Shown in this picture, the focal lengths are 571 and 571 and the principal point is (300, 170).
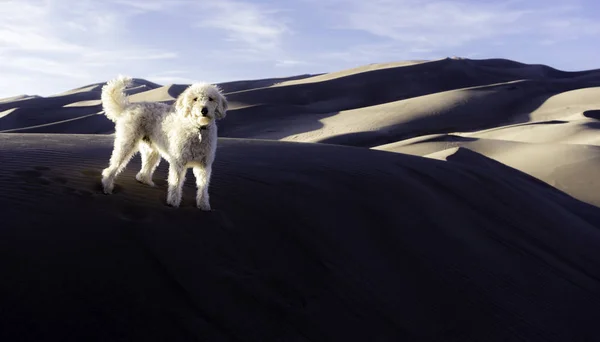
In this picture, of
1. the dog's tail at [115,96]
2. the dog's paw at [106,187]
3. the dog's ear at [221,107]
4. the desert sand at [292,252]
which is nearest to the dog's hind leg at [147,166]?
the desert sand at [292,252]

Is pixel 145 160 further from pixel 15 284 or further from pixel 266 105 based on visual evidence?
pixel 266 105

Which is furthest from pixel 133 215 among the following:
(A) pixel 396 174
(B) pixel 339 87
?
(B) pixel 339 87

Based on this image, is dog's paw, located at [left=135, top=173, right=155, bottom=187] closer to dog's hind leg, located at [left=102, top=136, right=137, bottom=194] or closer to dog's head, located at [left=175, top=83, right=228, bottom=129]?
dog's hind leg, located at [left=102, top=136, right=137, bottom=194]

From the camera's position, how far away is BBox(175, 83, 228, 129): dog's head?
176 inches

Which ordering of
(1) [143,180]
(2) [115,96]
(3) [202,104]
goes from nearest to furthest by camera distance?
(3) [202,104] < (2) [115,96] < (1) [143,180]

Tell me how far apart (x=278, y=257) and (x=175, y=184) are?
1036mm

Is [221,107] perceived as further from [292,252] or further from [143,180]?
[292,252]

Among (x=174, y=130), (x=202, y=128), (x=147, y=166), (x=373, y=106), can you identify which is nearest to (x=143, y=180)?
(x=147, y=166)

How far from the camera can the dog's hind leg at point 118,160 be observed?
4742 millimetres

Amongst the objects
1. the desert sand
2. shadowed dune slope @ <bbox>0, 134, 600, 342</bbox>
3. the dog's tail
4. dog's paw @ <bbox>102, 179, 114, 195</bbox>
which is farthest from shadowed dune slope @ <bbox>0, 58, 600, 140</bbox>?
dog's paw @ <bbox>102, 179, 114, 195</bbox>

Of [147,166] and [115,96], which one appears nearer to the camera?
[115,96]

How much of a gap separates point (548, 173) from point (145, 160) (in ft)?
33.2

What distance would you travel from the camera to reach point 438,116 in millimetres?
22984

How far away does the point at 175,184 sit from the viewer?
468 centimetres
